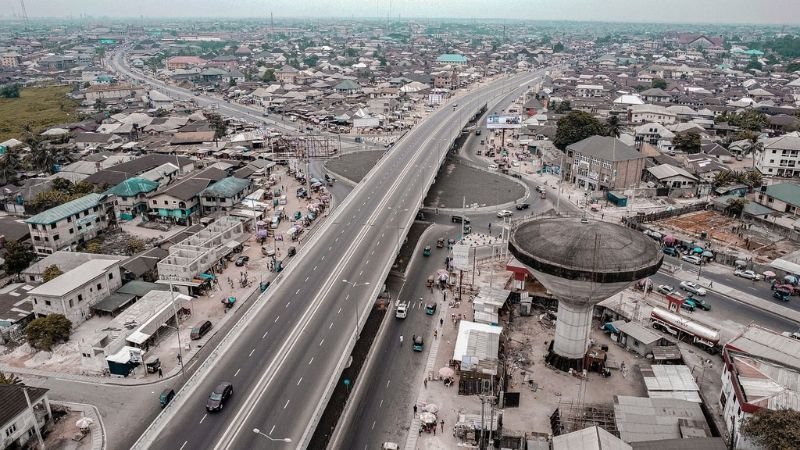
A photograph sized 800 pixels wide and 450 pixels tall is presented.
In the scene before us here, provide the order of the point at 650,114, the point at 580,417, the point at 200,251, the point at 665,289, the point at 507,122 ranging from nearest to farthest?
the point at 580,417 < the point at 665,289 < the point at 200,251 < the point at 507,122 < the point at 650,114

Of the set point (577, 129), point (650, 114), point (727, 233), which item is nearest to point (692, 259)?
point (727, 233)

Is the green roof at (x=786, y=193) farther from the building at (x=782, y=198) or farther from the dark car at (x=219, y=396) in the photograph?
the dark car at (x=219, y=396)

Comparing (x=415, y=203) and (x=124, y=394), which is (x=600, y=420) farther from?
(x=415, y=203)

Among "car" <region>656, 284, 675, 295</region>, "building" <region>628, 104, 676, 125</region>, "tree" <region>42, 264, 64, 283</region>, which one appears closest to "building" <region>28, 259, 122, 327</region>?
"tree" <region>42, 264, 64, 283</region>

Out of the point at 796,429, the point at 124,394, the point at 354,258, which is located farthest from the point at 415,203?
the point at 796,429

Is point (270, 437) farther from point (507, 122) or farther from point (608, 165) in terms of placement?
point (507, 122)
